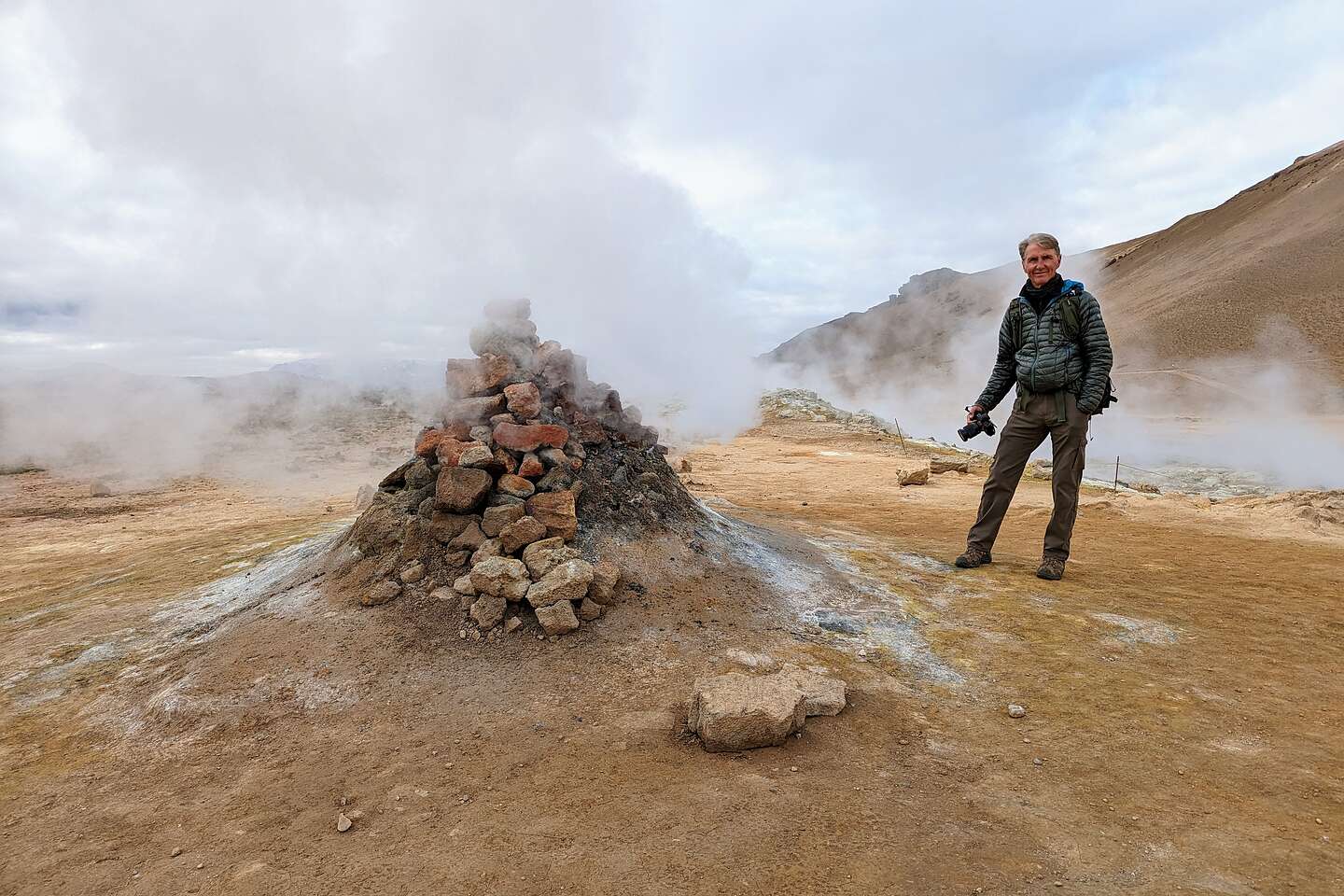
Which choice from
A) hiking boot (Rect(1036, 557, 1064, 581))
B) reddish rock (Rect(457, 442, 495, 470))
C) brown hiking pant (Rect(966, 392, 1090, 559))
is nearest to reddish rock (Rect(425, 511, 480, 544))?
reddish rock (Rect(457, 442, 495, 470))

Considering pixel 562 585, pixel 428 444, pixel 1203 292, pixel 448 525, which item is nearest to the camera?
pixel 562 585

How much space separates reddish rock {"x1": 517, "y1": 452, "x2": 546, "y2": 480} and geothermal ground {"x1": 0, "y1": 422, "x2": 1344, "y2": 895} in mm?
735

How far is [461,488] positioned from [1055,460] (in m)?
3.66

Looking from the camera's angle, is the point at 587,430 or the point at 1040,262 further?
the point at 587,430

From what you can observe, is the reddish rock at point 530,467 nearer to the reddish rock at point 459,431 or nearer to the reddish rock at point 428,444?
the reddish rock at point 459,431

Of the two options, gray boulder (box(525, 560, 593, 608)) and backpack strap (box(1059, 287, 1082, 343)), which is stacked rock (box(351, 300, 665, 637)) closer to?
gray boulder (box(525, 560, 593, 608))

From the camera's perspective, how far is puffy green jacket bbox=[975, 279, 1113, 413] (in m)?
3.93

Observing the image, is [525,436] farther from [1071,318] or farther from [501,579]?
[1071,318]

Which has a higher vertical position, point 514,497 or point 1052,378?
point 1052,378

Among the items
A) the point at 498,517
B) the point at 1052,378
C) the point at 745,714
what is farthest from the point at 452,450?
the point at 1052,378

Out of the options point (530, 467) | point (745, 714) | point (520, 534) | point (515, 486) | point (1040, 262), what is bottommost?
point (745, 714)

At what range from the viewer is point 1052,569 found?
4.29 m

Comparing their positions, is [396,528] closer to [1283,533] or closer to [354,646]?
[354,646]

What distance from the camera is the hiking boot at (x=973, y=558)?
4562 millimetres
